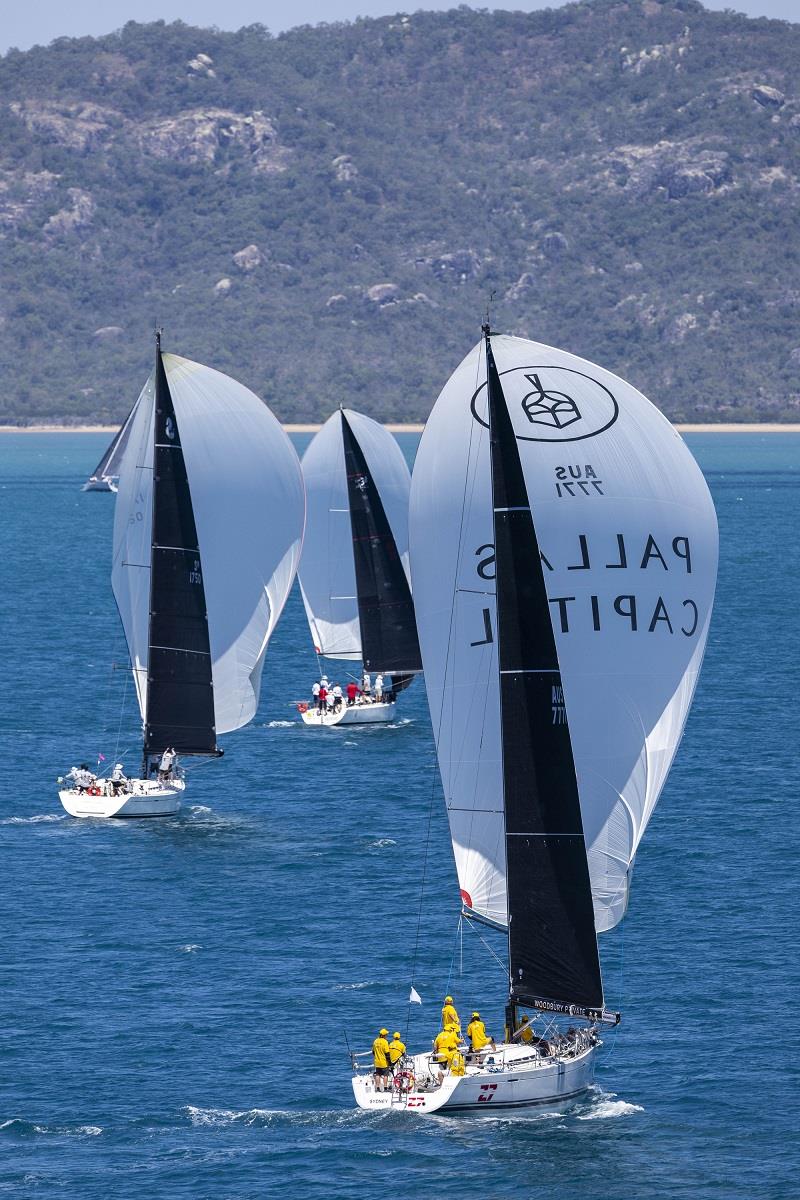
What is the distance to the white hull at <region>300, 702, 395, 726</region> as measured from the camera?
8025cm

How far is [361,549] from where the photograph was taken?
82.9 metres

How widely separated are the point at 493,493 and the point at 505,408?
1.55 m

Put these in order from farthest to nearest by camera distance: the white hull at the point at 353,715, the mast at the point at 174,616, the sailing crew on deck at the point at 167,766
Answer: the white hull at the point at 353,715, the sailing crew on deck at the point at 167,766, the mast at the point at 174,616

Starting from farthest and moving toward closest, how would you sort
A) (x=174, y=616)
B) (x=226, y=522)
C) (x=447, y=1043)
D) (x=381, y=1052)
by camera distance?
(x=226, y=522), (x=174, y=616), (x=381, y=1052), (x=447, y=1043)

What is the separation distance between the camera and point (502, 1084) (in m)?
38.3

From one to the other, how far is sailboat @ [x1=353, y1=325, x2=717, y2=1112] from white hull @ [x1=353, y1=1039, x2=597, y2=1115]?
0.06 metres

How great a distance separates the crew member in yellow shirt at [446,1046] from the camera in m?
38.2

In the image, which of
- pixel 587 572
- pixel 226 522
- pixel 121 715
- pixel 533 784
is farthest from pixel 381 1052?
pixel 121 715

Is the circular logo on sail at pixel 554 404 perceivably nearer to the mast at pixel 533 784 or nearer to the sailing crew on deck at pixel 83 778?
the mast at pixel 533 784

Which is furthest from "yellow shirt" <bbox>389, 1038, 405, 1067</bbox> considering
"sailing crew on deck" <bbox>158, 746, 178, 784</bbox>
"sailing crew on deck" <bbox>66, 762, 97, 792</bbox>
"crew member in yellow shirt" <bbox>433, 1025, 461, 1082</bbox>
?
"sailing crew on deck" <bbox>66, 762, 97, 792</bbox>

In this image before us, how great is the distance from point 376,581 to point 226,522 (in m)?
20.3

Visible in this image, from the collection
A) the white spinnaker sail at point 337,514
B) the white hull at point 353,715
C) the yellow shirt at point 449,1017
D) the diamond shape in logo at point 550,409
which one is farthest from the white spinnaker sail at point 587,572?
the white spinnaker sail at point 337,514

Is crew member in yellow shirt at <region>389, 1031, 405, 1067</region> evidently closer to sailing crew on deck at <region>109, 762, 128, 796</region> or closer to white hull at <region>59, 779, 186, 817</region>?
white hull at <region>59, 779, 186, 817</region>

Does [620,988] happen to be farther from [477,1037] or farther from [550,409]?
[550,409]
